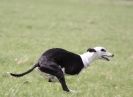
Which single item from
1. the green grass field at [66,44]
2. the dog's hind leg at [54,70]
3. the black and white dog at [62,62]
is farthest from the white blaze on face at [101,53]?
the dog's hind leg at [54,70]

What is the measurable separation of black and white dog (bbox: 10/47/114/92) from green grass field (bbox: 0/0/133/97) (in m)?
0.36

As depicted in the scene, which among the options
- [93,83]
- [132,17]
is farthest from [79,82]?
[132,17]

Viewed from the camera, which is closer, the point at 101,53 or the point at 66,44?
the point at 101,53

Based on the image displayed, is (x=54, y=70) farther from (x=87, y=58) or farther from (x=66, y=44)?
(x=66, y=44)

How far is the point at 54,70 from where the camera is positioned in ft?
33.0

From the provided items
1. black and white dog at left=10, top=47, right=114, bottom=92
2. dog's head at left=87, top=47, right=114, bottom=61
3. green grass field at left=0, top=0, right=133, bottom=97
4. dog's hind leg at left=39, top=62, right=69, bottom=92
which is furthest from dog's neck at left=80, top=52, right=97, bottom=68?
dog's hind leg at left=39, top=62, right=69, bottom=92

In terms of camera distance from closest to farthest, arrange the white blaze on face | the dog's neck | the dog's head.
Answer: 1. the dog's neck
2. the dog's head
3. the white blaze on face

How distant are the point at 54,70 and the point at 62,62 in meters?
0.70

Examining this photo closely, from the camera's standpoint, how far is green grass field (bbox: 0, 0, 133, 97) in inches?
412

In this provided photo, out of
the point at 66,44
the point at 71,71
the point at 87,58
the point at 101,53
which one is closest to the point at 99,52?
the point at 101,53

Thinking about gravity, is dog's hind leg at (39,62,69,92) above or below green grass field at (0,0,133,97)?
above

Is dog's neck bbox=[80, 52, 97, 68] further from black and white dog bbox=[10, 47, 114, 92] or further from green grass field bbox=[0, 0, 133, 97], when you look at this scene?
green grass field bbox=[0, 0, 133, 97]

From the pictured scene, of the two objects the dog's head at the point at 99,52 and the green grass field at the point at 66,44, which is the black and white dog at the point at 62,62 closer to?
the dog's head at the point at 99,52

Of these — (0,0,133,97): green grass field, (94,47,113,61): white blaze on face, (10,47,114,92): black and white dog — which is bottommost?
(0,0,133,97): green grass field
